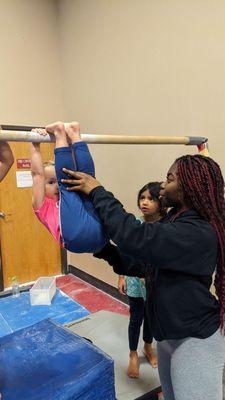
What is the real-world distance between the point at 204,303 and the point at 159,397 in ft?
3.89

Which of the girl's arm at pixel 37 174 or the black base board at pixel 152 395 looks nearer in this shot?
the girl's arm at pixel 37 174

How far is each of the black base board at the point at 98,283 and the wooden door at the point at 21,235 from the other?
349 millimetres

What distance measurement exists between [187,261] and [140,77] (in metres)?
2.31

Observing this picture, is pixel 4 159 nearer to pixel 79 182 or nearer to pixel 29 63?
pixel 79 182

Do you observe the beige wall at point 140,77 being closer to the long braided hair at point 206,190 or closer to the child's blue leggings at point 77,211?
the long braided hair at point 206,190

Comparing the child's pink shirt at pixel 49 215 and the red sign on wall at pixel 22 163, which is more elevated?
the red sign on wall at pixel 22 163

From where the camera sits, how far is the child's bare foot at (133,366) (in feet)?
6.78

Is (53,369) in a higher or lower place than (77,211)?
lower

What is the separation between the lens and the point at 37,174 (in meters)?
1.33

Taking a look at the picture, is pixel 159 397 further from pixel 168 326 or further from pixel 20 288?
pixel 20 288

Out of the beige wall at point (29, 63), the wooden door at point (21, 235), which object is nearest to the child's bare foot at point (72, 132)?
the wooden door at point (21, 235)

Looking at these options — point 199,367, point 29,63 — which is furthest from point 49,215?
point 29,63

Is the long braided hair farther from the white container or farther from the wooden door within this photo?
the wooden door

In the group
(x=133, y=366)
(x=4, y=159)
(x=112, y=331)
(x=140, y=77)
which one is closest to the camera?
(x=4, y=159)
